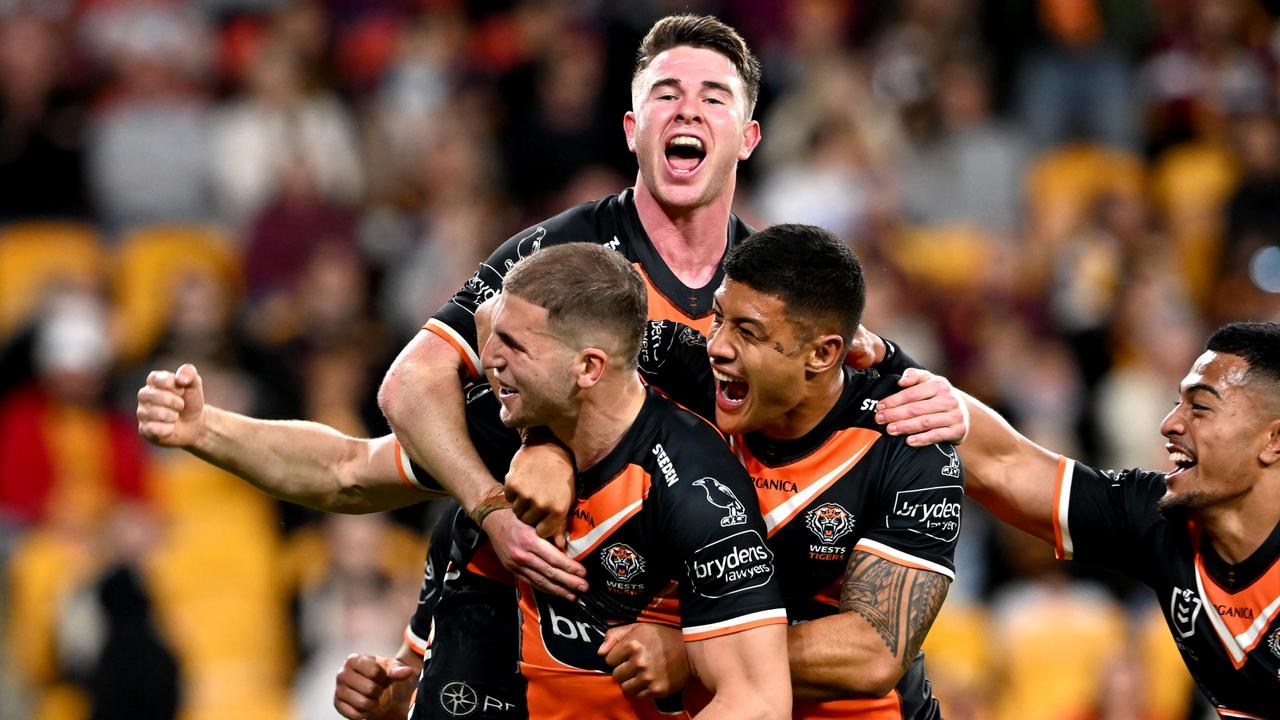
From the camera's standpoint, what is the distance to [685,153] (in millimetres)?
5695

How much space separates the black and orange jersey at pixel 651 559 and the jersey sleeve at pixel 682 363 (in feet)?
0.93

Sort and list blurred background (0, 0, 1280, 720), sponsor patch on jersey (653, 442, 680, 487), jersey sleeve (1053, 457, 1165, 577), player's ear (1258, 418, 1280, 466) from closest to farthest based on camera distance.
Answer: sponsor patch on jersey (653, 442, 680, 487) < player's ear (1258, 418, 1280, 466) < jersey sleeve (1053, 457, 1165, 577) < blurred background (0, 0, 1280, 720)

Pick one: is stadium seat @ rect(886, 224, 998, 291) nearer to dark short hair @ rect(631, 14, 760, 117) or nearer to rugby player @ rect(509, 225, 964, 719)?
dark short hair @ rect(631, 14, 760, 117)

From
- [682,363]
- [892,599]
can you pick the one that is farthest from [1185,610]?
[682,363]

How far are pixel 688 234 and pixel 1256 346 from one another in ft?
5.44

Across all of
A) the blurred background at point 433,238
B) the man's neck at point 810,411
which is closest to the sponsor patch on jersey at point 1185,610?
the man's neck at point 810,411

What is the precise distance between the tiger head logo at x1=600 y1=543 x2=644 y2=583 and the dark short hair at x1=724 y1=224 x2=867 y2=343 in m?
0.76

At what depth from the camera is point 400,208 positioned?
39.9 ft

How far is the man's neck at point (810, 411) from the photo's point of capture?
5.16 meters

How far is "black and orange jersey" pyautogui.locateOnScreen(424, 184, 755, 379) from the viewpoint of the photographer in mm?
5449

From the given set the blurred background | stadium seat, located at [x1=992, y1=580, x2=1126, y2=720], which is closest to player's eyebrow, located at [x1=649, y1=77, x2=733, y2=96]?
the blurred background

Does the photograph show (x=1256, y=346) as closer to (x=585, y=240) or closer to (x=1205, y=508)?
(x=1205, y=508)

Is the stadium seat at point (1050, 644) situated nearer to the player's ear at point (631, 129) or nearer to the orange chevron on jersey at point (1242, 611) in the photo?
the orange chevron on jersey at point (1242, 611)

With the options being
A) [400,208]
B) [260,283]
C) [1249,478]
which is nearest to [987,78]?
[400,208]
